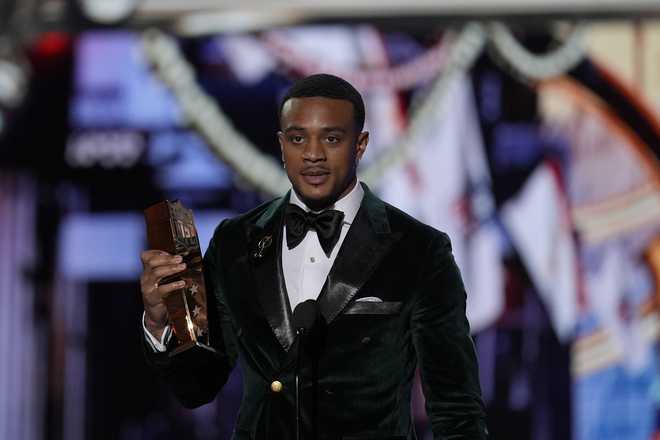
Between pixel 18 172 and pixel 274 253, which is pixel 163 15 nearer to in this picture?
pixel 18 172

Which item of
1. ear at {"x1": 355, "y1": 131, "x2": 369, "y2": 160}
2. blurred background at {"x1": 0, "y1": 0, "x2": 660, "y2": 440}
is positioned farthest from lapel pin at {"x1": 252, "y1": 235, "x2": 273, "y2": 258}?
blurred background at {"x1": 0, "y1": 0, "x2": 660, "y2": 440}

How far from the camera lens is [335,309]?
187cm

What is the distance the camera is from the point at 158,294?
1848mm

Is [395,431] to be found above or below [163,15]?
below

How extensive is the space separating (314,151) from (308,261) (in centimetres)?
20

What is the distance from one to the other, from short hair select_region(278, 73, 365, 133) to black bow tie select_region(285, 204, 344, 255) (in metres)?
0.15

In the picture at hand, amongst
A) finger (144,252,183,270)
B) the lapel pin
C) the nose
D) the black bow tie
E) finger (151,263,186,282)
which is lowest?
finger (151,263,186,282)

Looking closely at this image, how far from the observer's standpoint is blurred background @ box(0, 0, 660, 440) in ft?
16.9

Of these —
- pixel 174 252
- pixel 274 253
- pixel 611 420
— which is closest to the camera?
pixel 174 252

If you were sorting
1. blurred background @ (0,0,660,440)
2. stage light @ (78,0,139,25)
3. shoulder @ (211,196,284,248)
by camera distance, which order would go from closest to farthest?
shoulder @ (211,196,284,248) → blurred background @ (0,0,660,440) → stage light @ (78,0,139,25)

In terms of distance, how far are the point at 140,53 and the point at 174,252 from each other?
11.9 feet

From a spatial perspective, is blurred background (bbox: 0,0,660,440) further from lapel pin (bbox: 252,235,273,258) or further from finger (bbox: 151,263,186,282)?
finger (bbox: 151,263,186,282)

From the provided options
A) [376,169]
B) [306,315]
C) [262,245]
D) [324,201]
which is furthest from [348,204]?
[376,169]

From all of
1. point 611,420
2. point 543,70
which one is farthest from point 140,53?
point 611,420
